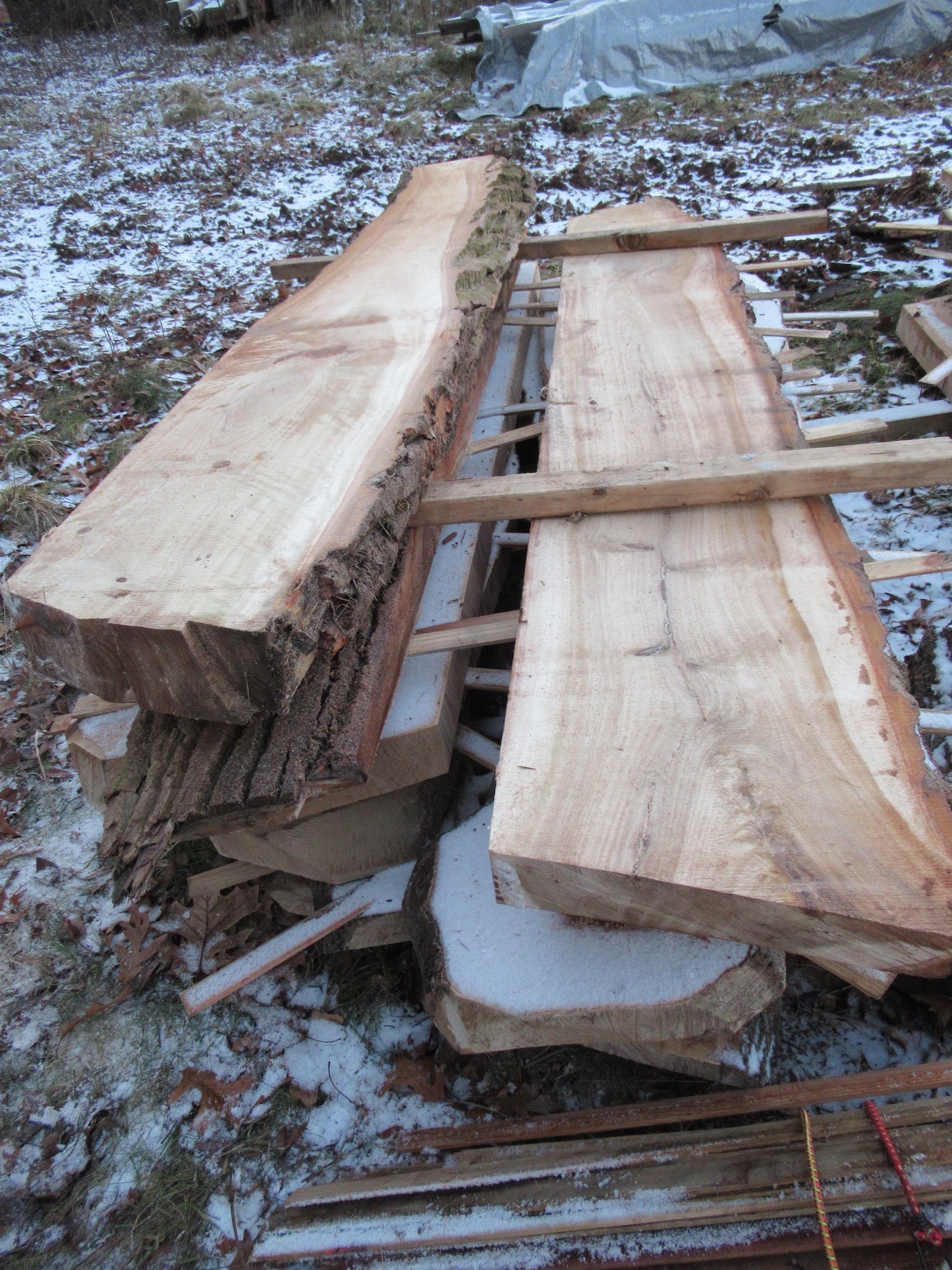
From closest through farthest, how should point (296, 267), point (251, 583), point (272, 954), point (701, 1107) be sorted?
point (251, 583) < point (701, 1107) < point (272, 954) < point (296, 267)

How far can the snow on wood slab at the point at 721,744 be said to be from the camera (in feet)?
3.06

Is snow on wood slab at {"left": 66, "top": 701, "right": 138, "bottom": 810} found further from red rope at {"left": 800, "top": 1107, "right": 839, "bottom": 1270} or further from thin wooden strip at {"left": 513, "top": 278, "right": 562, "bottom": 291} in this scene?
thin wooden strip at {"left": 513, "top": 278, "right": 562, "bottom": 291}

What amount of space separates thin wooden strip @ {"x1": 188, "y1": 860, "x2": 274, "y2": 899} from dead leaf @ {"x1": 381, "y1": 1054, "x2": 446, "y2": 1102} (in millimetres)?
611

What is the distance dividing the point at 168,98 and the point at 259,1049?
465 inches

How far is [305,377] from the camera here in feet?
6.61

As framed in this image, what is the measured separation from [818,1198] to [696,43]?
35.5 feet

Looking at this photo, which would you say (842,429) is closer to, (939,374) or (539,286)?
(939,374)

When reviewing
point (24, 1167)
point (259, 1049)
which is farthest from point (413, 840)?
point (24, 1167)

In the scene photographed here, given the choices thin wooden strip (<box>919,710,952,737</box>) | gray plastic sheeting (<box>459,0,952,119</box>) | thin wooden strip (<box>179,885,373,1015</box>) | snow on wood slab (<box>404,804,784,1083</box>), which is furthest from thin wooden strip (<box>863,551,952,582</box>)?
gray plastic sheeting (<box>459,0,952,119</box>)

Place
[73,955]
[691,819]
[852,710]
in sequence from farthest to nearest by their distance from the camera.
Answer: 1. [73,955]
2. [852,710]
3. [691,819]

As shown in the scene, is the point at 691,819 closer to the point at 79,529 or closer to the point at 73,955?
the point at 79,529

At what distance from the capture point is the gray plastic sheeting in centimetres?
848

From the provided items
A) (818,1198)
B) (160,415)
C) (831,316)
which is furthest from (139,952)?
(831,316)

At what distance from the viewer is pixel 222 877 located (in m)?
2.08
